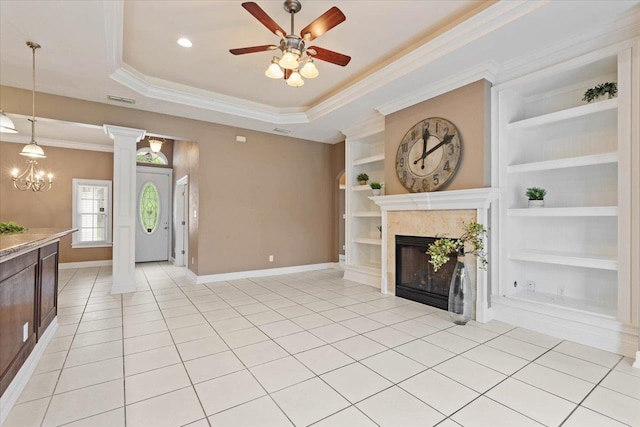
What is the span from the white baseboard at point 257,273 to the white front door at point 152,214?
8.62 ft

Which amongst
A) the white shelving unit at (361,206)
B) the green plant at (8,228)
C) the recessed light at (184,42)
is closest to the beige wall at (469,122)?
the white shelving unit at (361,206)

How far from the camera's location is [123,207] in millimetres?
4605

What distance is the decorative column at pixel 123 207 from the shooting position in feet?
15.0

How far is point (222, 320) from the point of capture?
340 cm

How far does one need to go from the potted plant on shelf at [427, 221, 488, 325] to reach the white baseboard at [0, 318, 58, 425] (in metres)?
3.68

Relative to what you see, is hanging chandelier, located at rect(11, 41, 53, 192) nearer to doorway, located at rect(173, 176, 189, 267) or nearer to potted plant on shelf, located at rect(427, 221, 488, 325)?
doorway, located at rect(173, 176, 189, 267)

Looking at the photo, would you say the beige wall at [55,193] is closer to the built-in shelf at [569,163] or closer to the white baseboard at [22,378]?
the white baseboard at [22,378]

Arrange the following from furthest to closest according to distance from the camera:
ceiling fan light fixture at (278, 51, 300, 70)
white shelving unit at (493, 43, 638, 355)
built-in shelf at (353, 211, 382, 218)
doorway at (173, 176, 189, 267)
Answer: doorway at (173, 176, 189, 267)
built-in shelf at (353, 211, 382, 218)
white shelving unit at (493, 43, 638, 355)
ceiling fan light fixture at (278, 51, 300, 70)

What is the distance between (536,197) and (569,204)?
35cm

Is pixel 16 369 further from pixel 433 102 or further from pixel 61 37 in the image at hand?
pixel 433 102

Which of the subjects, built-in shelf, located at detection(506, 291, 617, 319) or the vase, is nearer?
built-in shelf, located at detection(506, 291, 617, 319)

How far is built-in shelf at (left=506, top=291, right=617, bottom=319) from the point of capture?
2768 mm

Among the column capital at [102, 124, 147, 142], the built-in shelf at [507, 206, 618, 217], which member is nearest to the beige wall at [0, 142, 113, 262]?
the column capital at [102, 124, 147, 142]

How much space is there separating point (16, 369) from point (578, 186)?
5.28 meters
